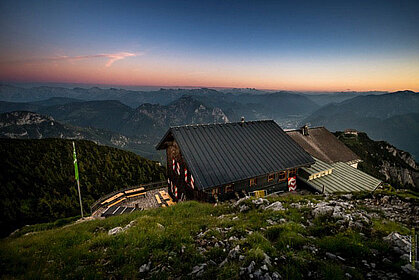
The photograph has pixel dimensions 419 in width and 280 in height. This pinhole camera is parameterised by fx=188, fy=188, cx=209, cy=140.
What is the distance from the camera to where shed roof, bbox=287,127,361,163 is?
36.3 metres

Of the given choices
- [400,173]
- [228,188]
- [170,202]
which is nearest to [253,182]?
[228,188]

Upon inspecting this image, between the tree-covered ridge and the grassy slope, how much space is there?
25.3 m

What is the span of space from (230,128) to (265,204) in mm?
10913

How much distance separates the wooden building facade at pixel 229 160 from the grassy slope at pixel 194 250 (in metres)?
6.58

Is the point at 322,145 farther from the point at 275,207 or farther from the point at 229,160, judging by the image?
the point at 275,207

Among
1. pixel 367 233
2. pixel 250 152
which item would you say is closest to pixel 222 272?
pixel 367 233

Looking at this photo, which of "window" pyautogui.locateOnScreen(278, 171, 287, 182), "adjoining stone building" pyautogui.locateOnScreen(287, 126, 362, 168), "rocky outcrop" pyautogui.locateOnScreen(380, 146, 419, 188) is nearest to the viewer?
"window" pyautogui.locateOnScreen(278, 171, 287, 182)

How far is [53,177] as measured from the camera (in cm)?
3597

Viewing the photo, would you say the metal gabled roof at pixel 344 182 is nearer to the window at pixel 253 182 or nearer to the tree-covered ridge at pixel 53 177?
the window at pixel 253 182

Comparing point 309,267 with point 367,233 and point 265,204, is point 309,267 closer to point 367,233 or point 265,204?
point 367,233

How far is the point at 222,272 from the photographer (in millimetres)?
5238

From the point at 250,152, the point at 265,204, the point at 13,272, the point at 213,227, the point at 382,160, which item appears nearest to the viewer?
the point at 13,272

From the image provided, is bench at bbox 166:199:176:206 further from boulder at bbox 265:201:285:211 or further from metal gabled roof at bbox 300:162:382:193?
metal gabled roof at bbox 300:162:382:193

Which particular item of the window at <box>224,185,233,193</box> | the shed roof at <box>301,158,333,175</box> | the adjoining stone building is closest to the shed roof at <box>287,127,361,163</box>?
the adjoining stone building
